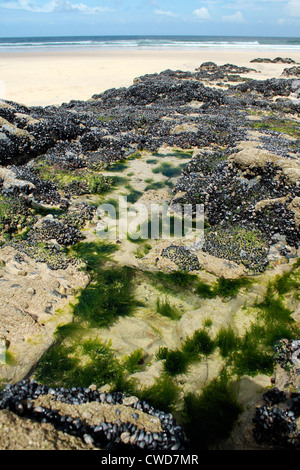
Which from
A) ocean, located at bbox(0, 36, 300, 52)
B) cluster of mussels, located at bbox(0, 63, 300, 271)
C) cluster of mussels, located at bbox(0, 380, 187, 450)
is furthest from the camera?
ocean, located at bbox(0, 36, 300, 52)

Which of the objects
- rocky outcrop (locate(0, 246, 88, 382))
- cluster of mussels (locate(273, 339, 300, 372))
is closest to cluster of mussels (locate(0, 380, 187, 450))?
rocky outcrop (locate(0, 246, 88, 382))

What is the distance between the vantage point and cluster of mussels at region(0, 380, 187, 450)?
2.90 metres

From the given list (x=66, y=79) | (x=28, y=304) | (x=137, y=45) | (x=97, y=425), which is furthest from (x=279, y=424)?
(x=137, y=45)

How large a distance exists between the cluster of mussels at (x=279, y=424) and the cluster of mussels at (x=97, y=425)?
2.98ft

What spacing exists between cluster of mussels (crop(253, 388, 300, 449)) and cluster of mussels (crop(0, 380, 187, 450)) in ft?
2.98

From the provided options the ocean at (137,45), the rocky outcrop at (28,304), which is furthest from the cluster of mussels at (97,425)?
the ocean at (137,45)

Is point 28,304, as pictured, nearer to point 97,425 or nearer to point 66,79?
point 97,425

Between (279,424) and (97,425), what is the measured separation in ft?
6.64

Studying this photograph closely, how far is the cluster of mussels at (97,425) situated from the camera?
9.53 feet

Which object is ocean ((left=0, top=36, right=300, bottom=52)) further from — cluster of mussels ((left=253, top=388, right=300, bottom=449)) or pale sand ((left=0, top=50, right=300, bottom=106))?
cluster of mussels ((left=253, top=388, right=300, bottom=449))

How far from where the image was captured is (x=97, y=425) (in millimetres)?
Result: 3053
